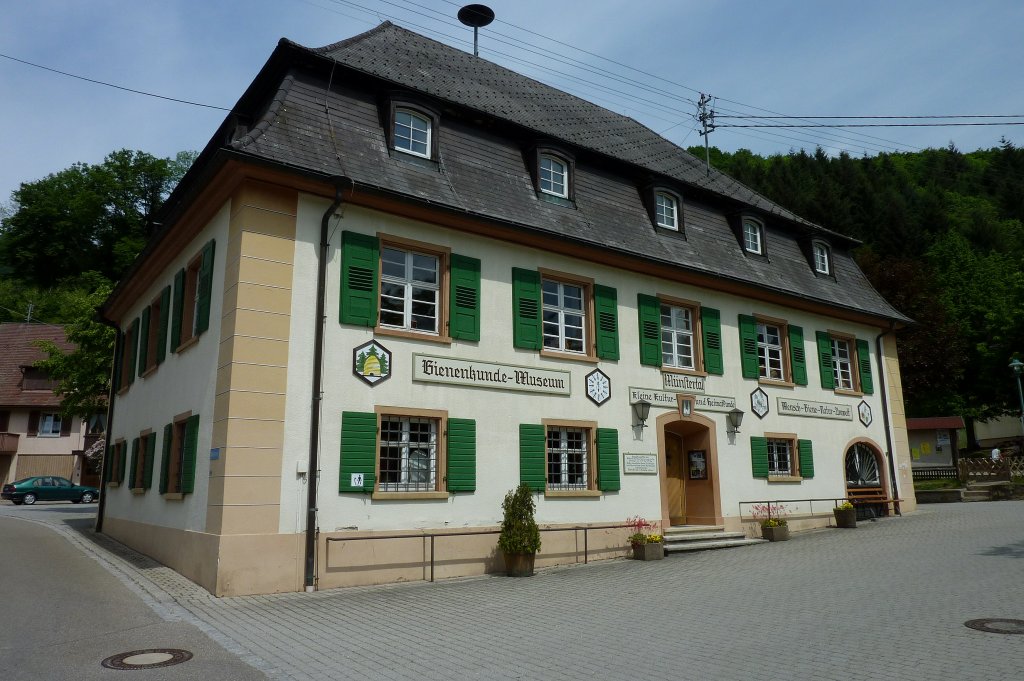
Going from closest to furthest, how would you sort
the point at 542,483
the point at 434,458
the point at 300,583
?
1. the point at 300,583
2. the point at 434,458
3. the point at 542,483

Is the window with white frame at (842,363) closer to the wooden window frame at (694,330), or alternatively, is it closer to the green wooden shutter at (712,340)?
the green wooden shutter at (712,340)

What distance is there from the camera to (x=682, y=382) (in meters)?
16.6

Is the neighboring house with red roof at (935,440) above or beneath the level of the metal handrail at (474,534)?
above

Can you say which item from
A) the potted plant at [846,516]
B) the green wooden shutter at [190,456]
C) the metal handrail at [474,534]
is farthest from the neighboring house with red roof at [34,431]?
the potted plant at [846,516]

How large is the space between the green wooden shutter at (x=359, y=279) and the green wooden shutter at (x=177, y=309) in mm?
3786

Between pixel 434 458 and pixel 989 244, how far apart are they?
2266 inches

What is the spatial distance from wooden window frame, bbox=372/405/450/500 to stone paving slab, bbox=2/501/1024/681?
1305 millimetres

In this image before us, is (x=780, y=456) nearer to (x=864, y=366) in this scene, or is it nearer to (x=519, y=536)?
(x=864, y=366)

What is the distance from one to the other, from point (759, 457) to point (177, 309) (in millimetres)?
12244

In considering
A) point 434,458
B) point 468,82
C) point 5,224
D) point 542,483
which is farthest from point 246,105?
point 5,224

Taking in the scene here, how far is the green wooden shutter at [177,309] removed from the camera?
14242 millimetres

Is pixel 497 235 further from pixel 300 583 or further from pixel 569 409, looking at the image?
pixel 300 583

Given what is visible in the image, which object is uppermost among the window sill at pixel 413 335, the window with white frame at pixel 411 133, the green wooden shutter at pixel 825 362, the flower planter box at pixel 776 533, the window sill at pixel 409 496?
the window with white frame at pixel 411 133

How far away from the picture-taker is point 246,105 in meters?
15.0
